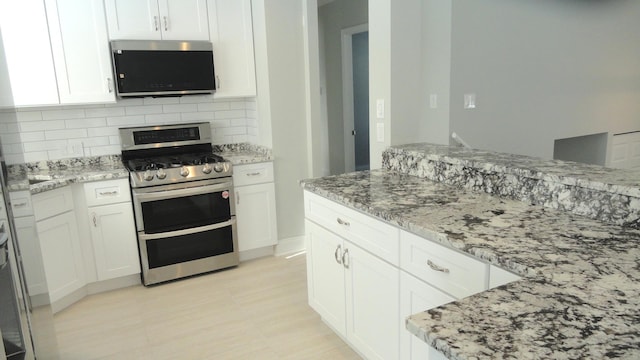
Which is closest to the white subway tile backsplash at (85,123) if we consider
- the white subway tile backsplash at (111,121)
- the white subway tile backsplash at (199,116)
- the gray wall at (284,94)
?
the white subway tile backsplash at (111,121)

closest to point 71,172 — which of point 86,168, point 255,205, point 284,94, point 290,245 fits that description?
point 86,168

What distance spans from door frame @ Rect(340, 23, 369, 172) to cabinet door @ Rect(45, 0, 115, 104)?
125 inches

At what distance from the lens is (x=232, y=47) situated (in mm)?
3646

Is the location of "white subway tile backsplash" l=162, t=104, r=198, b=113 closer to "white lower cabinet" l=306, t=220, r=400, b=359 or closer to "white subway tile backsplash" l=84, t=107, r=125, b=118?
"white subway tile backsplash" l=84, t=107, r=125, b=118

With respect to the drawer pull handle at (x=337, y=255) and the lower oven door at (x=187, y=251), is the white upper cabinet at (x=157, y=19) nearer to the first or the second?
the lower oven door at (x=187, y=251)

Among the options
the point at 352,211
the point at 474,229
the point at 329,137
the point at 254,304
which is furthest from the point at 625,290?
the point at 329,137

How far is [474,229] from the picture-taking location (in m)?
1.55

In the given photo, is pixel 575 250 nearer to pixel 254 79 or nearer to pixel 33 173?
pixel 254 79

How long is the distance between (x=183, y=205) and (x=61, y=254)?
0.87m

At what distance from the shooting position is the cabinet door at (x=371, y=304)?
74.1 inches

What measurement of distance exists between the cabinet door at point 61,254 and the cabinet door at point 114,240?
0.40 ft

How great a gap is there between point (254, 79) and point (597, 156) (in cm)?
393

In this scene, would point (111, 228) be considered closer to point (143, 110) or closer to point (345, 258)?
point (143, 110)

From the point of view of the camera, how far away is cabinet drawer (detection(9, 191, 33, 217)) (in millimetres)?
1484
